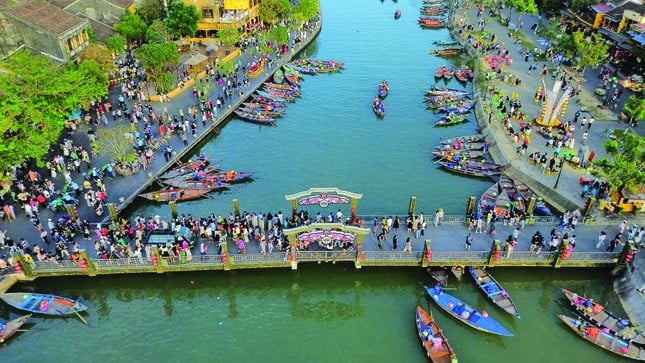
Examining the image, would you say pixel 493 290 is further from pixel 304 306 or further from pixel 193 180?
pixel 193 180

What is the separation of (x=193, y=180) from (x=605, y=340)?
1330 inches

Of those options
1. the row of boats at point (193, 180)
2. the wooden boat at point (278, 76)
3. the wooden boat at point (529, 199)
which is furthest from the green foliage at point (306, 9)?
the wooden boat at point (529, 199)

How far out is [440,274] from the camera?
32531 millimetres

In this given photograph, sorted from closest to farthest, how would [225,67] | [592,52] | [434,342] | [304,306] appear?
[434,342], [304,306], [592,52], [225,67]

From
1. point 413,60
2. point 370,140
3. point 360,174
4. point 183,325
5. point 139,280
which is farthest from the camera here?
point 413,60

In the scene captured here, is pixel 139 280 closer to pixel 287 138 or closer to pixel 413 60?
pixel 287 138

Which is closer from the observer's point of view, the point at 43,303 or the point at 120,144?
the point at 43,303

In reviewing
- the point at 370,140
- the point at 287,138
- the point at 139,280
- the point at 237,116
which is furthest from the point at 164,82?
the point at 139,280

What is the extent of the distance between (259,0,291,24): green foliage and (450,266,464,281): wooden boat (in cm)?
6166

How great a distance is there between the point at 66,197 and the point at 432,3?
102m

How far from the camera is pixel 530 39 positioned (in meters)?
79.9

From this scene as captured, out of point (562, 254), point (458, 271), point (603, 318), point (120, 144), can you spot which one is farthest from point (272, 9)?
point (603, 318)

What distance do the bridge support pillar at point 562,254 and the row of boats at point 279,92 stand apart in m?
33.7

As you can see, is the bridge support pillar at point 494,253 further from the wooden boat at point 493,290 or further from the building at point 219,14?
the building at point 219,14
